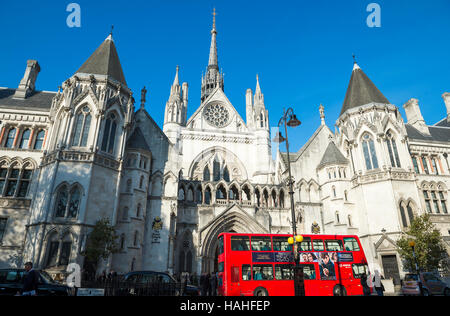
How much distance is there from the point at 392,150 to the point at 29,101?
115 ft

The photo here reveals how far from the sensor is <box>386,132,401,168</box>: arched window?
85.5 ft

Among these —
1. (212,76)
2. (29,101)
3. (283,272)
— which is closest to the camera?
(283,272)

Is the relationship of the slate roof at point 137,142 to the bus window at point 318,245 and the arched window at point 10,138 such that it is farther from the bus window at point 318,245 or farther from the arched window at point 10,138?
the bus window at point 318,245

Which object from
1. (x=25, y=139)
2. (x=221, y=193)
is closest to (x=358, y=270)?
(x=221, y=193)

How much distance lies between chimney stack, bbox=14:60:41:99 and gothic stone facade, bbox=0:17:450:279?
12 cm

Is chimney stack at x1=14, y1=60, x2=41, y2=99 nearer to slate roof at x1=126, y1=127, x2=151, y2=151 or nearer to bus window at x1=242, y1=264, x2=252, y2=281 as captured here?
slate roof at x1=126, y1=127, x2=151, y2=151

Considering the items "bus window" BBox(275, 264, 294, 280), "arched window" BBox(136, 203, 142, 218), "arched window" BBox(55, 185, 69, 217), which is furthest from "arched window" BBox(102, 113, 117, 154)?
"bus window" BBox(275, 264, 294, 280)

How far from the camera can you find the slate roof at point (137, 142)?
25.1m

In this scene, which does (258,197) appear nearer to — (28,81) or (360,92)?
(360,92)

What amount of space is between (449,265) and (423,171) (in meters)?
9.68

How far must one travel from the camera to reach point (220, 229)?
25797mm

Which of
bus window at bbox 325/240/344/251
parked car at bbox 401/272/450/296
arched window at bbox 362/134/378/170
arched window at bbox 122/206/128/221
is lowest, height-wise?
parked car at bbox 401/272/450/296
